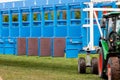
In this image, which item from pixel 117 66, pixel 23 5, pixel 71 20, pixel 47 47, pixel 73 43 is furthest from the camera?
pixel 23 5

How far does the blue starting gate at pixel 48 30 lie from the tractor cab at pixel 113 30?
39.6 feet

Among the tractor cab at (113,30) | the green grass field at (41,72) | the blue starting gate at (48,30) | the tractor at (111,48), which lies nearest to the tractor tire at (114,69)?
the tractor at (111,48)

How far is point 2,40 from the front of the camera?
30609mm

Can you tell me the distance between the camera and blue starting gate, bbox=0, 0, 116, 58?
1027 inches

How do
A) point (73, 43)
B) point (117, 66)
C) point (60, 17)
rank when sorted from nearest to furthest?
point (117, 66) → point (73, 43) → point (60, 17)

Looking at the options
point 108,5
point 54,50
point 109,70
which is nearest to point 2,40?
point 54,50

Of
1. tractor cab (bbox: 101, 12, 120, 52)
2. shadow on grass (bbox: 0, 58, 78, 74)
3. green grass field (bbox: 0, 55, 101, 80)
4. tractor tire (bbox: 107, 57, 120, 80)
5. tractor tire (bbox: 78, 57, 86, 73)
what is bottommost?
shadow on grass (bbox: 0, 58, 78, 74)

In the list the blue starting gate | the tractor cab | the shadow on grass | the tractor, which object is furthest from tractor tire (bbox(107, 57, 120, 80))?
the blue starting gate

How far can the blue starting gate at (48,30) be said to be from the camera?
26092 mm

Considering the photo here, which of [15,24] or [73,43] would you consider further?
[15,24]

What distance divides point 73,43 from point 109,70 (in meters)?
14.6

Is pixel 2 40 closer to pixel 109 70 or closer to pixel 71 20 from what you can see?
pixel 71 20

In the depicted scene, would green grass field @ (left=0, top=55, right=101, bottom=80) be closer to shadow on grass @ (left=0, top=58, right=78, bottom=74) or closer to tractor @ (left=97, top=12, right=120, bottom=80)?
shadow on grass @ (left=0, top=58, right=78, bottom=74)

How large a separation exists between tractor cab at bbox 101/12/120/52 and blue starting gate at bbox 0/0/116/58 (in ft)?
39.6
